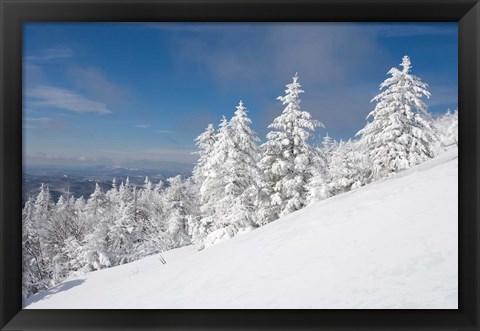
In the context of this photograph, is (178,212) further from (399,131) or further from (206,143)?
(399,131)

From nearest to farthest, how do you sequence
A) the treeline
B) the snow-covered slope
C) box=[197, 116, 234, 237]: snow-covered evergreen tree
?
the snow-covered slope < the treeline < box=[197, 116, 234, 237]: snow-covered evergreen tree

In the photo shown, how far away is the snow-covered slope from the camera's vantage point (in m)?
3.61

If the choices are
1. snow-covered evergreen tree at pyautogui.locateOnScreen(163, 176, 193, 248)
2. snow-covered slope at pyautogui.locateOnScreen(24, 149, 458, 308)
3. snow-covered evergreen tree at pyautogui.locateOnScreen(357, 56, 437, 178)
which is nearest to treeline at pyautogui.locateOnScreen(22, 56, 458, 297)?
snow-covered evergreen tree at pyautogui.locateOnScreen(357, 56, 437, 178)

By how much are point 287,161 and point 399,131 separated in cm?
494

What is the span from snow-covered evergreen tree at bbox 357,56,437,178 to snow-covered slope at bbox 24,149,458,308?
8265 mm

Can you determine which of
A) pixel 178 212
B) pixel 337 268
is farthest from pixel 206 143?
pixel 337 268

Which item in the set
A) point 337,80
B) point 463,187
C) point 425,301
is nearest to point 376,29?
point 337,80

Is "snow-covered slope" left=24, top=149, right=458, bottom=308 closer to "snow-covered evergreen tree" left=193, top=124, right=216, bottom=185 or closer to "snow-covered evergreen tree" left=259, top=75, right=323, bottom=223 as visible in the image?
"snow-covered evergreen tree" left=259, top=75, right=323, bottom=223

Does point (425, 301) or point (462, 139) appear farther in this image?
point (462, 139)
